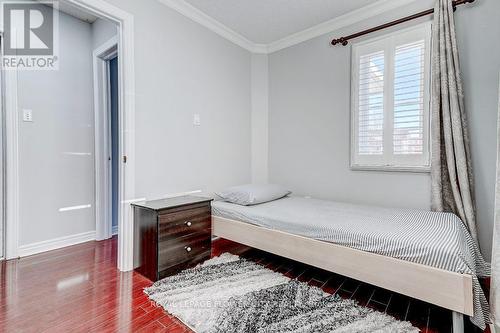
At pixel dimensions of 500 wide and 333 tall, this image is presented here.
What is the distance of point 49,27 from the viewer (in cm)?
271

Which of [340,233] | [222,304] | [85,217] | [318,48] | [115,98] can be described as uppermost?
[318,48]

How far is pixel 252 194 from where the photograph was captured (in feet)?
8.22

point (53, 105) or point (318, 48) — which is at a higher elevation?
point (318, 48)

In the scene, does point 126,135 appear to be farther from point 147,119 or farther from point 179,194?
point 179,194

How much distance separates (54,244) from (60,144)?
Answer: 3.55 feet

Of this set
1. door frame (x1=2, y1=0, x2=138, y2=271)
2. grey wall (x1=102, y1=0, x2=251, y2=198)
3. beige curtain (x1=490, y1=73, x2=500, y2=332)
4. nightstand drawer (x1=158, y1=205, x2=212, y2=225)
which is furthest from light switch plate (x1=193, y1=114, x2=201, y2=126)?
beige curtain (x1=490, y1=73, x2=500, y2=332)

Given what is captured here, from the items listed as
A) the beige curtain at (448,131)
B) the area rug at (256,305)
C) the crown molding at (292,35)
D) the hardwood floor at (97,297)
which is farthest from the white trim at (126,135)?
the beige curtain at (448,131)

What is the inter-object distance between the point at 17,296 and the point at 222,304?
4.69 ft

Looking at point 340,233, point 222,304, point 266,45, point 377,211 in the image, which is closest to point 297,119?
point 266,45

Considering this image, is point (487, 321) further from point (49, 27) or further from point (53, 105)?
point (49, 27)

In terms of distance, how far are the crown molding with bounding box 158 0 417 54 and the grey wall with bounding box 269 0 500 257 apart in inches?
2.5

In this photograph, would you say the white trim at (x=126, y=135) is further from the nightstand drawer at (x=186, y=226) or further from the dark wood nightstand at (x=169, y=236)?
the nightstand drawer at (x=186, y=226)

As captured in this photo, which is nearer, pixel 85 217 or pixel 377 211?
pixel 377 211
